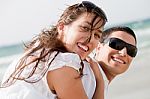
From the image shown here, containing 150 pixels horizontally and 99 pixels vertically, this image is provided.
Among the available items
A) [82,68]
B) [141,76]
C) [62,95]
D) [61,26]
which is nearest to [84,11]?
[61,26]

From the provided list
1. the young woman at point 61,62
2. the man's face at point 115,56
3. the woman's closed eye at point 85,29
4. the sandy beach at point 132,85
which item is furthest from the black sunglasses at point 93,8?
the sandy beach at point 132,85

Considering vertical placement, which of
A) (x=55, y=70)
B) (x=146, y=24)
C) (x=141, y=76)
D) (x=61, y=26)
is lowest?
(x=146, y=24)

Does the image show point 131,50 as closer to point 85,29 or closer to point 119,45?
point 119,45

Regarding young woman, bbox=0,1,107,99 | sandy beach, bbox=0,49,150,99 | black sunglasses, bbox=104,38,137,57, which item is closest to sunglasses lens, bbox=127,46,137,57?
black sunglasses, bbox=104,38,137,57

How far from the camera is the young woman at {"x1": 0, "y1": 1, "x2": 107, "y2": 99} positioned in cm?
214

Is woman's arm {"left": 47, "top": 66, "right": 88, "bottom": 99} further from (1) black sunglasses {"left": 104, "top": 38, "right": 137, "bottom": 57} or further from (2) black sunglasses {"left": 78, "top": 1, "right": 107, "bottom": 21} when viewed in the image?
(1) black sunglasses {"left": 104, "top": 38, "right": 137, "bottom": 57}

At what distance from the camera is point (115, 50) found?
2.85 m

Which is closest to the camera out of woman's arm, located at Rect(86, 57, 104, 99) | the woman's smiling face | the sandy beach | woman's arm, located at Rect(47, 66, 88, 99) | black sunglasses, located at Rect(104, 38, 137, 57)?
woman's arm, located at Rect(47, 66, 88, 99)

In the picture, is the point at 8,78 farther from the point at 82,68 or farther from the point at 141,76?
the point at 141,76

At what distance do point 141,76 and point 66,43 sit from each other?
6.09 meters

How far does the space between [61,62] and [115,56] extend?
0.80 meters

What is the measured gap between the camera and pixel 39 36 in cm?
247

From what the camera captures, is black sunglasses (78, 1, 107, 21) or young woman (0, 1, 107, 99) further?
black sunglasses (78, 1, 107, 21)

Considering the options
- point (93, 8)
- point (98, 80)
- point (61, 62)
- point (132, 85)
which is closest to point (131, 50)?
point (98, 80)
